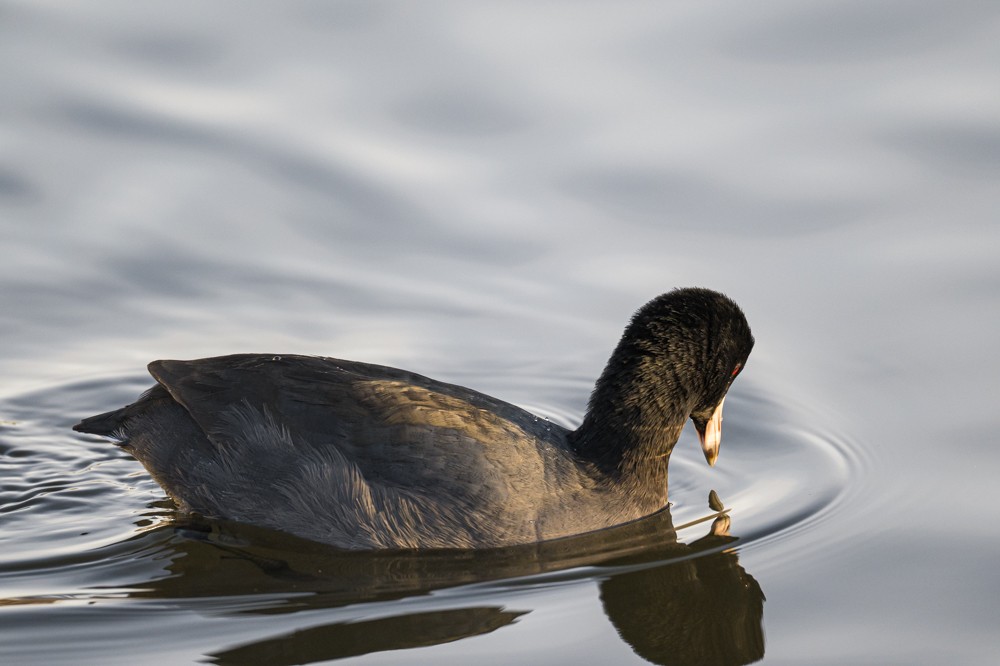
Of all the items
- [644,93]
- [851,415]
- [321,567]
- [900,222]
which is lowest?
Answer: [321,567]

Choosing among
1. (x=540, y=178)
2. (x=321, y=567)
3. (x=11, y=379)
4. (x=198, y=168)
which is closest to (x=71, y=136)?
(x=198, y=168)

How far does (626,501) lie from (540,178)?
4.56m

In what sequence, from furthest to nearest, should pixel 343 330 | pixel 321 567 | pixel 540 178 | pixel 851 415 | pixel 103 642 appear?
pixel 540 178, pixel 343 330, pixel 851 415, pixel 321 567, pixel 103 642

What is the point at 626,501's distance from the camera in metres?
9.14

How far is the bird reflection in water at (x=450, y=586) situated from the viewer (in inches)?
295

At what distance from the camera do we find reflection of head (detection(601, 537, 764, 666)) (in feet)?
24.9

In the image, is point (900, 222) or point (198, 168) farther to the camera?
point (198, 168)

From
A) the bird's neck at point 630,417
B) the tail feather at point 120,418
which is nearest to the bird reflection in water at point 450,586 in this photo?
the bird's neck at point 630,417

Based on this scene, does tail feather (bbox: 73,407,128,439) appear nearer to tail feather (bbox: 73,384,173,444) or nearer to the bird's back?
tail feather (bbox: 73,384,173,444)

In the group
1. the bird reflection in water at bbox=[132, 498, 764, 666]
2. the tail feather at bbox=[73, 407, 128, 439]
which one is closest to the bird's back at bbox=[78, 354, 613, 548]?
the bird reflection in water at bbox=[132, 498, 764, 666]

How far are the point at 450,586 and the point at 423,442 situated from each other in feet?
3.09

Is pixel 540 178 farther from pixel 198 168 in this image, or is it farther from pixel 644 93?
pixel 198 168

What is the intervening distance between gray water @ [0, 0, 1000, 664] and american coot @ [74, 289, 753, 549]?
222 mm

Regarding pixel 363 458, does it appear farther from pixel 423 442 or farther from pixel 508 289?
pixel 508 289
